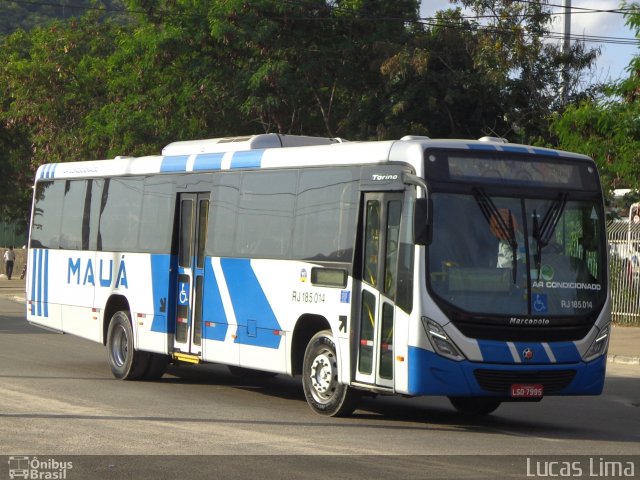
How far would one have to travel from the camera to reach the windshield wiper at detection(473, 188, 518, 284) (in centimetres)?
1238

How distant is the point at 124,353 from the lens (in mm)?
17047

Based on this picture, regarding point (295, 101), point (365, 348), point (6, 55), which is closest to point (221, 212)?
point (365, 348)

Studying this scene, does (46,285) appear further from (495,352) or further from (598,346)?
(598,346)

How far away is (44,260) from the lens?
19734mm

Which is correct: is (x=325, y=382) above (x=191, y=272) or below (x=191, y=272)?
below

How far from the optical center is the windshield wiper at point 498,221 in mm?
12383

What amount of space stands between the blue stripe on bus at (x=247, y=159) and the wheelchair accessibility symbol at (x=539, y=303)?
157 inches

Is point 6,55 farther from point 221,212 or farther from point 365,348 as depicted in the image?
point 365,348

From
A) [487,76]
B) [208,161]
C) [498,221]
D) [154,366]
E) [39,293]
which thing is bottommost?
[154,366]

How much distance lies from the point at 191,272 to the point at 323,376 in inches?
126

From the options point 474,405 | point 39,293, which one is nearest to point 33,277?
point 39,293

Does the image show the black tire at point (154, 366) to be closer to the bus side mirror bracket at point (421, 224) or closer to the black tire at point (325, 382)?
the black tire at point (325, 382)

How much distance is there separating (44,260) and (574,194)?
9.70 meters

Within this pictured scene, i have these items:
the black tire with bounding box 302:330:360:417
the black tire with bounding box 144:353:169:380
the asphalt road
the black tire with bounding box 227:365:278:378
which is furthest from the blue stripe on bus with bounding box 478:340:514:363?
the black tire with bounding box 144:353:169:380
